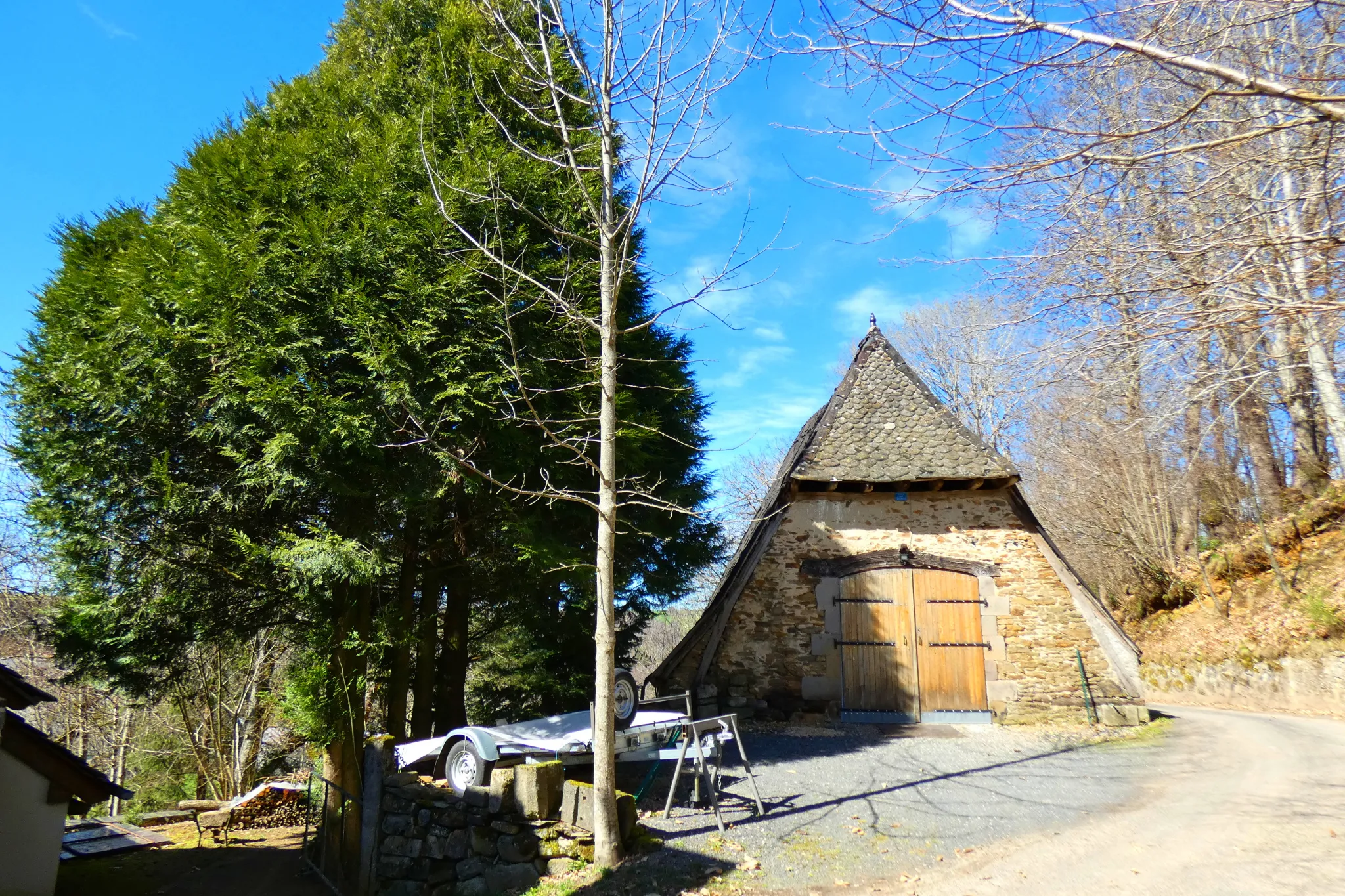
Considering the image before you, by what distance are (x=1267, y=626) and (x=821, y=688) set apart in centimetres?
826

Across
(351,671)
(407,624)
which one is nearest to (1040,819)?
(407,624)

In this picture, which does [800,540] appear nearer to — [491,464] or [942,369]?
[491,464]

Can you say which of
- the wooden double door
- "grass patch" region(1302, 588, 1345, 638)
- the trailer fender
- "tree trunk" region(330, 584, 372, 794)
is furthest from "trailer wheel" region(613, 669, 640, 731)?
"grass patch" region(1302, 588, 1345, 638)

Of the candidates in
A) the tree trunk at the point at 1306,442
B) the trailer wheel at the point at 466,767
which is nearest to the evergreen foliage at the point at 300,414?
the trailer wheel at the point at 466,767

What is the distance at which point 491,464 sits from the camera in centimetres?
764

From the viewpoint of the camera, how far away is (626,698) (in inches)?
279

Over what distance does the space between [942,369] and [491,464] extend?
21078 millimetres

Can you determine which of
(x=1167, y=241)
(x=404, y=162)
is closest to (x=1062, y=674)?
(x=1167, y=241)

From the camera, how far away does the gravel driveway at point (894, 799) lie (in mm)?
5293

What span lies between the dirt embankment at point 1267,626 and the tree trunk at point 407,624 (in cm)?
1303

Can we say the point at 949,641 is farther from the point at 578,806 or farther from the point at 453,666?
the point at 453,666

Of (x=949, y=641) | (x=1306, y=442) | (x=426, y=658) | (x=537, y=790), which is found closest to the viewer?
(x=537, y=790)

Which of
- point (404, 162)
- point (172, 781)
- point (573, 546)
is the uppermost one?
point (404, 162)

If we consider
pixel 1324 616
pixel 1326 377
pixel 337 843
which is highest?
pixel 1326 377
